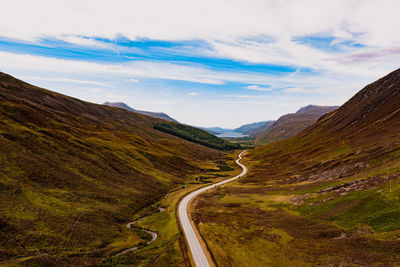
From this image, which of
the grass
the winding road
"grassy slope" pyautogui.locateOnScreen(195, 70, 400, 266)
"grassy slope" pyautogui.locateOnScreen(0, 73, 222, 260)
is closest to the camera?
"grassy slope" pyautogui.locateOnScreen(195, 70, 400, 266)

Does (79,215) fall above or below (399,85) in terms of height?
below

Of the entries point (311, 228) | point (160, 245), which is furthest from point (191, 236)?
point (311, 228)

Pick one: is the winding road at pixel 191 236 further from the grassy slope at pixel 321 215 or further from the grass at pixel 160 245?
the grassy slope at pixel 321 215

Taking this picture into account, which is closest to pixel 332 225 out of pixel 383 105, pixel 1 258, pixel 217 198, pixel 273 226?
pixel 273 226

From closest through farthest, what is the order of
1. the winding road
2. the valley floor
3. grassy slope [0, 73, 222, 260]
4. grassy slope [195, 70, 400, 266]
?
the valley floor → grassy slope [195, 70, 400, 266] → the winding road → grassy slope [0, 73, 222, 260]

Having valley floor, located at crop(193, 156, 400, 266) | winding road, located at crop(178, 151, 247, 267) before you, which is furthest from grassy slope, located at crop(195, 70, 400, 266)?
winding road, located at crop(178, 151, 247, 267)

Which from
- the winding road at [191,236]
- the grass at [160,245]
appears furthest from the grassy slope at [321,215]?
the grass at [160,245]

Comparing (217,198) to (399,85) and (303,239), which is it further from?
(399,85)

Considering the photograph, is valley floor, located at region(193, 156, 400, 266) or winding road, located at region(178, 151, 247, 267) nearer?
valley floor, located at region(193, 156, 400, 266)

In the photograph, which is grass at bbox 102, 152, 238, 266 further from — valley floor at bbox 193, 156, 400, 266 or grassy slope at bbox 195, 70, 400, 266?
grassy slope at bbox 195, 70, 400, 266
